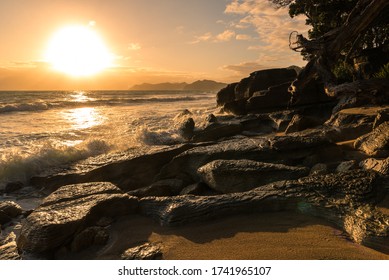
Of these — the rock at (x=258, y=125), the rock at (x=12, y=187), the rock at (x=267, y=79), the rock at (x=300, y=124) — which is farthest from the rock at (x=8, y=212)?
the rock at (x=267, y=79)

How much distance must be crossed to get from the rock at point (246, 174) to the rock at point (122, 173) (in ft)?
8.41

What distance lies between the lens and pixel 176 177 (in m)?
7.39

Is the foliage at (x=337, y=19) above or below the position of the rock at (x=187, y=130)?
above

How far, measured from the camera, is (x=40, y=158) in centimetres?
1007

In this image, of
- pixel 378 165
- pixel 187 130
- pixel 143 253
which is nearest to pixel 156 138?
pixel 187 130

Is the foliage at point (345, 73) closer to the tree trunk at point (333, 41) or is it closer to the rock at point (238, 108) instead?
the rock at point (238, 108)

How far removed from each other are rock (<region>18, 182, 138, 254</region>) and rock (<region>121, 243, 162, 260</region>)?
912 millimetres

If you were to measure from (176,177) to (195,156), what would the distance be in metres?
0.66

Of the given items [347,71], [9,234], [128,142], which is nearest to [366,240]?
[9,234]

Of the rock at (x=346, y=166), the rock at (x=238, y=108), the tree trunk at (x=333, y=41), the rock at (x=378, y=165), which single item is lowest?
the rock at (x=346, y=166)

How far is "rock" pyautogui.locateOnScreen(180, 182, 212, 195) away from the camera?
619 cm

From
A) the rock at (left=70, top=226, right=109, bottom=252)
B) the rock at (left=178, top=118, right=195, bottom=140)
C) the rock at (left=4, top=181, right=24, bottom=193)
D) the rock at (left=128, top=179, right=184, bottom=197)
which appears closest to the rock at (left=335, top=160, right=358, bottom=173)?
the rock at (left=128, top=179, right=184, bottom=197)

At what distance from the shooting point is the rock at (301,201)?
13.6 feet

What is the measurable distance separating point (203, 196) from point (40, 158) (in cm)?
720
